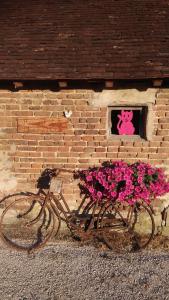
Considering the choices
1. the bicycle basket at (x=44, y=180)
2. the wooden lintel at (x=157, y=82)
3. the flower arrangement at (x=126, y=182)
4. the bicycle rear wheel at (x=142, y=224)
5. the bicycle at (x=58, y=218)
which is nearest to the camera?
the wooden lintel at (x=157, y=82)

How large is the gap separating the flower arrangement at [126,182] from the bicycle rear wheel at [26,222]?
90 centimetres

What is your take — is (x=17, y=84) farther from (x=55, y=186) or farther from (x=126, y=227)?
(x=126, y=227)

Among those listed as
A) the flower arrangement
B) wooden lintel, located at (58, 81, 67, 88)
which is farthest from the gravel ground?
wooden lintel, located at (58, 81, 67, 88)

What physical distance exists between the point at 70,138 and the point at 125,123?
0.96 metres

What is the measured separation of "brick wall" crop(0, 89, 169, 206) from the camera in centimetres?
620

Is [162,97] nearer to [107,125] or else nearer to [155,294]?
[107,125]

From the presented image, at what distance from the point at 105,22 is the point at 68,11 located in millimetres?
889

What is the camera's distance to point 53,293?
195 inches

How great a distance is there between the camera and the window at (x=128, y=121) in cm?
625

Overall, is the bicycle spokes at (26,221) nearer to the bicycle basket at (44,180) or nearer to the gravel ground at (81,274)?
the bicycle basket at (44,180)

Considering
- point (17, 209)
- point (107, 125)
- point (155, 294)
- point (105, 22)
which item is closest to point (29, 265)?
point (17, 209)

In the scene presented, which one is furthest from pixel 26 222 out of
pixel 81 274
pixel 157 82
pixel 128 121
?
pixel 157 82

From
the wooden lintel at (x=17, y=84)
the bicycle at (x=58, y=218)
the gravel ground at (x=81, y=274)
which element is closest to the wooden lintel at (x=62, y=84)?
the wooden lintel at (x=17, y=84)

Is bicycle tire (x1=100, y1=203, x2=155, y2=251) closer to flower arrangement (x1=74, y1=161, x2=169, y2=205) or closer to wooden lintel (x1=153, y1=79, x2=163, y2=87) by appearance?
flower arrangement (x1=74, y1=161, x2=169, y2=205)
